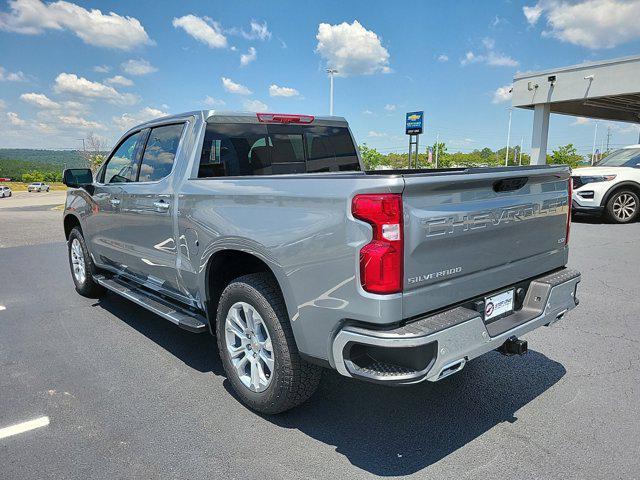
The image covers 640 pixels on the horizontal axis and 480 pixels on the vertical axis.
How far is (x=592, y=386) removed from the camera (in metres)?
3.36

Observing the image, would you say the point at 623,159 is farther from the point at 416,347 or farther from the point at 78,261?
the point at 78,261

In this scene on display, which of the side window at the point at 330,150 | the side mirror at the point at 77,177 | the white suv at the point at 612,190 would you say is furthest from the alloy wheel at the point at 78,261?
the white suv at the point at 612,190

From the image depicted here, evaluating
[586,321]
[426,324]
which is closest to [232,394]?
[426,324]

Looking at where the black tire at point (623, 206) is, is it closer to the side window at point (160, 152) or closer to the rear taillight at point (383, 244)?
the side window at point (160, 152)

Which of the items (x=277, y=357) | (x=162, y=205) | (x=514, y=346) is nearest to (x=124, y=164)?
(x=162, y=205)

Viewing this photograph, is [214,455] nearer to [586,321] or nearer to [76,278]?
[586,321]

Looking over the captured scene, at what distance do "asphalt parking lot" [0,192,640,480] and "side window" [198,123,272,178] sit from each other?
5.20 feet

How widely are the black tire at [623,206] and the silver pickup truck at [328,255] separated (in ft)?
30.5

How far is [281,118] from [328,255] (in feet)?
6.99

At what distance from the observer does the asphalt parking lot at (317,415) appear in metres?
2.53

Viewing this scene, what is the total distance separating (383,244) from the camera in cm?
226

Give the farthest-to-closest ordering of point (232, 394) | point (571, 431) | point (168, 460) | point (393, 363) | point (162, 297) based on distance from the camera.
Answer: point (162, 297), point (232, 394), point (571, 431), point (168, 460), point (393, 363)

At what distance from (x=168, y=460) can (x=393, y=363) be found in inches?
52.9

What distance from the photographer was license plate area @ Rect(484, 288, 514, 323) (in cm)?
278
